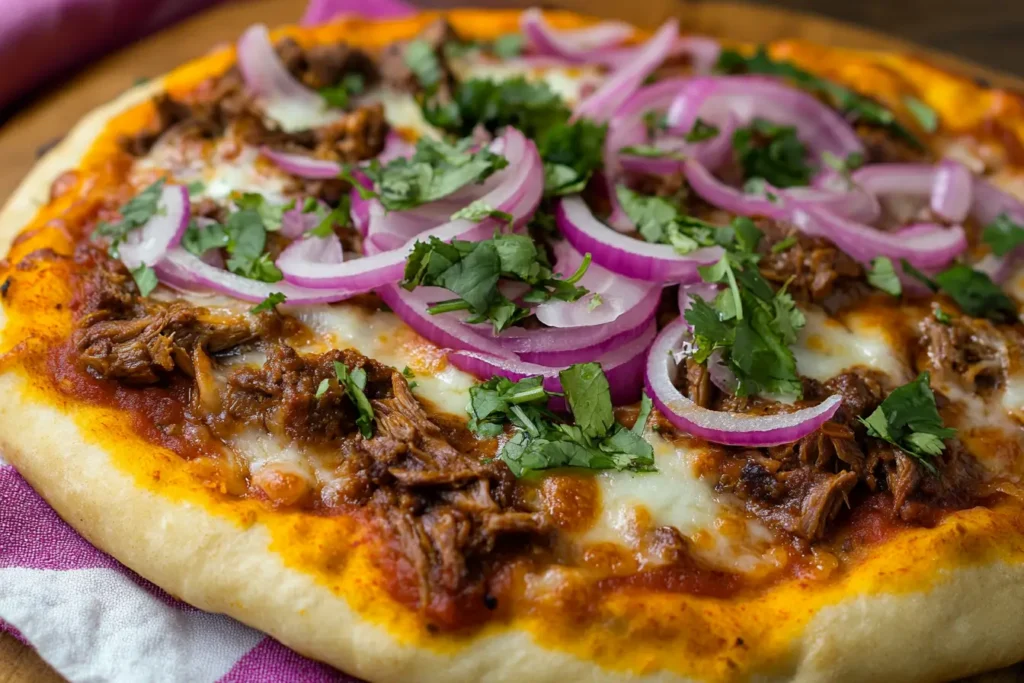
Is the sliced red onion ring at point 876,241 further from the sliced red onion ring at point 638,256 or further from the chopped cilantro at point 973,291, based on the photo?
the sliced red onion ring at point 638,256

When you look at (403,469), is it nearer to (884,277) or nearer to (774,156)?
(884,277)

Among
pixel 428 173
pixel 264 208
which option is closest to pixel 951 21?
pixel 428 173

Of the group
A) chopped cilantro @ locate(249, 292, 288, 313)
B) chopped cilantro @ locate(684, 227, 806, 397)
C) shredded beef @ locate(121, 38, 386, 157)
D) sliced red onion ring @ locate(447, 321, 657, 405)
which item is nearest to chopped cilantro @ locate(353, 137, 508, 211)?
shredded beef @ locate(121, 38, 386, 157)

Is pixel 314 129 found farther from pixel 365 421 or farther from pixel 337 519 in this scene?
pixel 337 519

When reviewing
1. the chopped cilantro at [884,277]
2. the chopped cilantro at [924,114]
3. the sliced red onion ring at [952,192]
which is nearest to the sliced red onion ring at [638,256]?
the chopped cilantro at [884,277]

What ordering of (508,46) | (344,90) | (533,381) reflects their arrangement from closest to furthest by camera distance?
1. (533,381)
2. (344,90)
3. (508,46)

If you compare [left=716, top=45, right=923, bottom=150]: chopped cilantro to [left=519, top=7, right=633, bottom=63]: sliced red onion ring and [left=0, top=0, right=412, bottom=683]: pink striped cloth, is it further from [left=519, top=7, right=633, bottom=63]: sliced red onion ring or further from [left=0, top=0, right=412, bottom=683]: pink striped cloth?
[left=0, top=0, right=412, bottom=683]: pink striped cloth
